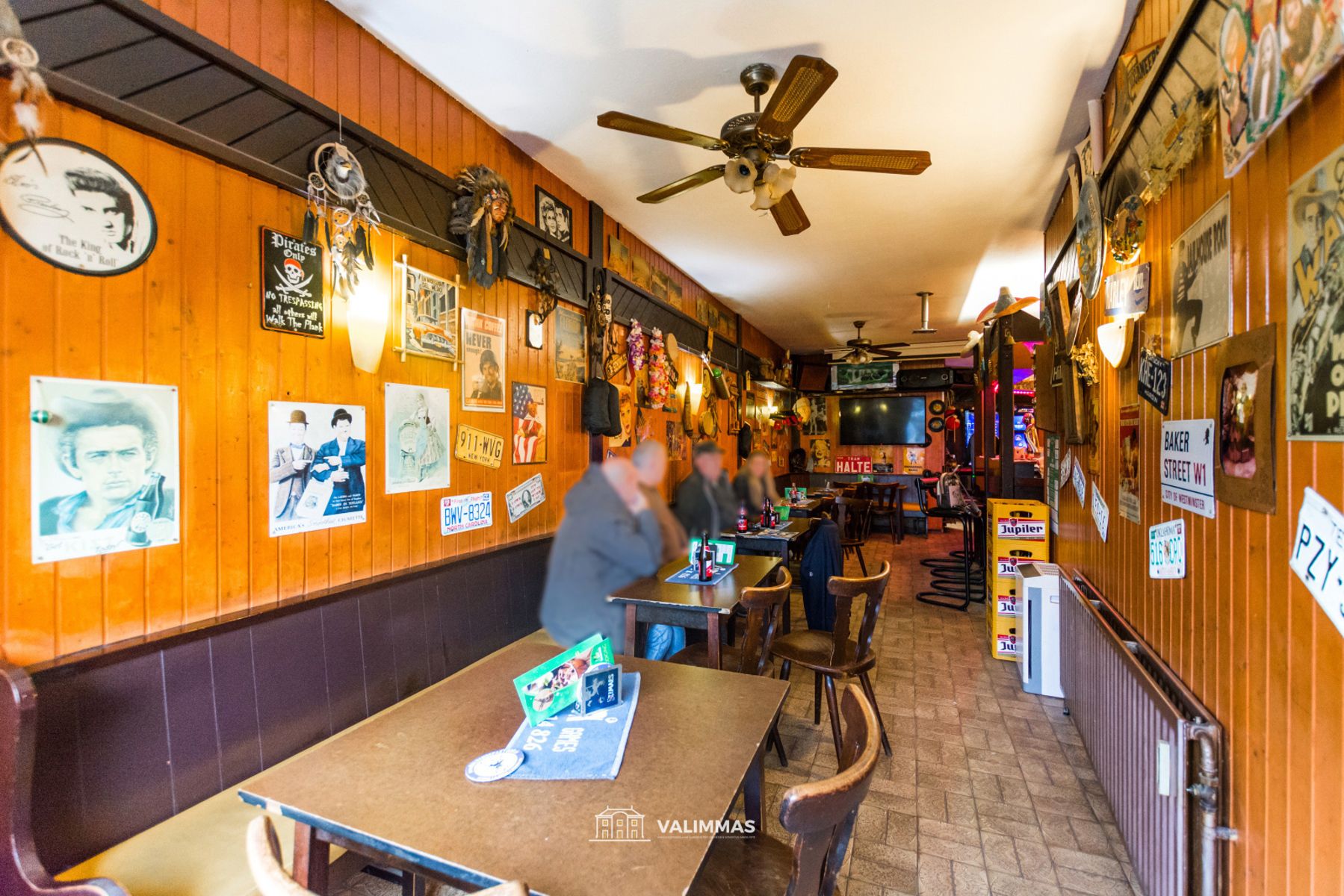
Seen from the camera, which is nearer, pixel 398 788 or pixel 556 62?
pixel 398 788

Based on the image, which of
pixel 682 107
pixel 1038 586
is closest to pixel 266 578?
pixel 682 107

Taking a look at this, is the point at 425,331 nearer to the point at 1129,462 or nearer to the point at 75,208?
the point at 75,208

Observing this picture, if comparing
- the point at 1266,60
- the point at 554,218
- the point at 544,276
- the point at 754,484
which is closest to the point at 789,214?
the point at 554,218

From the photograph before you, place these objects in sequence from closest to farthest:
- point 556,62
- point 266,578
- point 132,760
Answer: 1. point 132,760
2. point 266,578
3. point 556,62

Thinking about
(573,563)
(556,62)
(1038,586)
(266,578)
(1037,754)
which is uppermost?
(556,62)

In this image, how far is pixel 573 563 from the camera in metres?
0.23

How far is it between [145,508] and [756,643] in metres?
1.90

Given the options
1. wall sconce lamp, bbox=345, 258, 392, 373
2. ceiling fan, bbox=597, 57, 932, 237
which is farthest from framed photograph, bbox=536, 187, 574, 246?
wall sconce lamp, bbox=345, 258, 392, 373

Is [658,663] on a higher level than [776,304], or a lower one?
lower

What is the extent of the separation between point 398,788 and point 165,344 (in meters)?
1.42

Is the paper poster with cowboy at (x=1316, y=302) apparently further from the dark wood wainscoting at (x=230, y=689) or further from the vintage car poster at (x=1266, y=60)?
the dark wood wainscoting at (x=230, y=689)

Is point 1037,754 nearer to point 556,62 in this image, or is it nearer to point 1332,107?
point 1332,107

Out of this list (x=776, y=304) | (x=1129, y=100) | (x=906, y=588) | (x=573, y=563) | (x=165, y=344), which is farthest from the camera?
(x=776, y=304)

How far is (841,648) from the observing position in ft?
8.91
